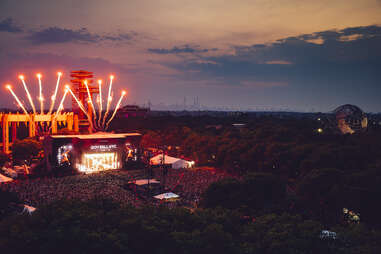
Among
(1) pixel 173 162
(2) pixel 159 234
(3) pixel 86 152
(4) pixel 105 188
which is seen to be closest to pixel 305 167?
(1) pixel 173 162

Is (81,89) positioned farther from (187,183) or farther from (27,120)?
(187,183)

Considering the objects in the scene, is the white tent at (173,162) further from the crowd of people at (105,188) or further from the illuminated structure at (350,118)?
the illuminated structure at (350,118)

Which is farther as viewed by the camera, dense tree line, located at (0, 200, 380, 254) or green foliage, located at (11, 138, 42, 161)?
green foliage, located at (11, 138, 42, 161)

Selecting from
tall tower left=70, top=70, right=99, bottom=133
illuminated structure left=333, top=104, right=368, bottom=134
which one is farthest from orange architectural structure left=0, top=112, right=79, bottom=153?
illuminated structure left=333, top=104, right=368, bottom=134

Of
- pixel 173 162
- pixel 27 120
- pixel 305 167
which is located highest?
pixel 27 120

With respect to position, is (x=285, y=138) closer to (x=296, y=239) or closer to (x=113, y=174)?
(x=113, y=174)

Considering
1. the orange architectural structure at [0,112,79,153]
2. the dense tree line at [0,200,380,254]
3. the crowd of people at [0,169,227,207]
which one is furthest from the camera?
the orange architectural structure at [0,112,79,153]

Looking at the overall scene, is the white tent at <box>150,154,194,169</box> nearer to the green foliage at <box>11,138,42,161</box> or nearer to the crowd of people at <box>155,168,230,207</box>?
the crowd of people at <box>155,168,230,207</box>
